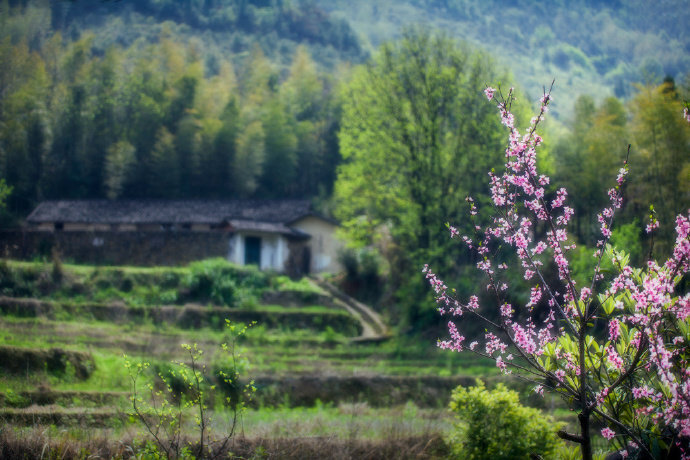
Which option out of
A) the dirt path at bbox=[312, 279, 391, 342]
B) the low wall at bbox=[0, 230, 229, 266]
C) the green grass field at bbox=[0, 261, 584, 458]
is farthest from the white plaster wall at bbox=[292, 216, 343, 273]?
the green grass field at bbox=[0, 261, 584, 458]

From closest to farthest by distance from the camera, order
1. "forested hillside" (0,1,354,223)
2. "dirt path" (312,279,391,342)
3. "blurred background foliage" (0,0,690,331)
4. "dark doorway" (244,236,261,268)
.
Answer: "blurred background foliage" (0,0,690,331) < "dirt path" (312,279,391,342) < "forested hillside" (0,1,354,223) < "dark doorway" (244,236,261,268)

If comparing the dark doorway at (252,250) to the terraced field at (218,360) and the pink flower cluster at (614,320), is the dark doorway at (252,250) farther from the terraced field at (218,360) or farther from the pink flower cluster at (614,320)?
the pink flower cluster at (614,320)

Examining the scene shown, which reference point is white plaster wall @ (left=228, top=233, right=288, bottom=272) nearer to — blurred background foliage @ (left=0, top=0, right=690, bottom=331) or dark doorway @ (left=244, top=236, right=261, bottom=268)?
dark doorway @ (left=244, top=236, right=261, bottom=268)

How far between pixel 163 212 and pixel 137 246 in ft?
10.4

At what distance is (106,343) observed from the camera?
16.9m

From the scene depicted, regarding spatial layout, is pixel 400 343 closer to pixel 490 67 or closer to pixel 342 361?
pixel 342 361

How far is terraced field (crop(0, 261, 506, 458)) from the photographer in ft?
32.4

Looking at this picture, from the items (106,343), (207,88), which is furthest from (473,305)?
(207,88)

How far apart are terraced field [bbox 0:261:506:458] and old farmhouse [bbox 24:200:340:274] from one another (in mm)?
4858

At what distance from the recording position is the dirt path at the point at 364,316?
24.2m

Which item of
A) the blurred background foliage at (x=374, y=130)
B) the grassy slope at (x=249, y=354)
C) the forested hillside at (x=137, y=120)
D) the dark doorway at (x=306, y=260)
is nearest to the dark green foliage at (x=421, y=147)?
the blurred background foliage at (x=374, y=130)

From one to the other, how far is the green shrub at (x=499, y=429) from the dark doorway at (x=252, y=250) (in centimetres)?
2428

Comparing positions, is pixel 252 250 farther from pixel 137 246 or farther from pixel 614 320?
pixel 614 320

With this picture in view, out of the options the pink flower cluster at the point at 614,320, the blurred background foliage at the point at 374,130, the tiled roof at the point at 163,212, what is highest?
the blurred background foliage at the point at 374,130
